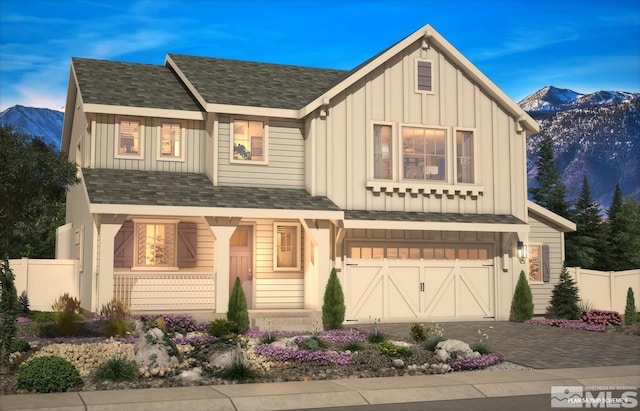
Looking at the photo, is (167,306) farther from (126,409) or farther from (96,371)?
(126,409)

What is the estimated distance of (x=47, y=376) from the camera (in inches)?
470

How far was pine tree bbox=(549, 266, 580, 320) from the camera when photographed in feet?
83.9

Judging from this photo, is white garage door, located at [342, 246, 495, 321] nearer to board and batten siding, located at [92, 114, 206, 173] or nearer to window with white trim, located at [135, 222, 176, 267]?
window with white trim, located at [135, 222, 176, 267]

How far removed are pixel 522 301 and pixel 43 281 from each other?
14584 mm

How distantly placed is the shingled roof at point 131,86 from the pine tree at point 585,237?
22.7 m

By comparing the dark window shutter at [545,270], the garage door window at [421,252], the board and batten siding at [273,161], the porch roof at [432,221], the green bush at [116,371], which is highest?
the board and batten siding at [273,161]

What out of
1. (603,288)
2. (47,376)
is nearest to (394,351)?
(47,376)

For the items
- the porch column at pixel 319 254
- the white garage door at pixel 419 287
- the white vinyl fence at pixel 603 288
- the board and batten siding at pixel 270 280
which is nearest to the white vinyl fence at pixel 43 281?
the board and batten siding at pixel 270 280

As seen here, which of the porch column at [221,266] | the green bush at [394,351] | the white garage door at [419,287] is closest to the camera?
the green bush at [394,351]

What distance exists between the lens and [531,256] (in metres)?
27.0

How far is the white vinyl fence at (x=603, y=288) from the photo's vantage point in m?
27.6

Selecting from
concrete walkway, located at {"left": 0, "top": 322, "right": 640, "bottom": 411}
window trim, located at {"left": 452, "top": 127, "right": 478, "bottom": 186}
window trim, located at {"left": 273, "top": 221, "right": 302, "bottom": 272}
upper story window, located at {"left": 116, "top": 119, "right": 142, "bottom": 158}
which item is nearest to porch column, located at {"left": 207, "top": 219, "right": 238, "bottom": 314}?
window trim, located at {"left": 273, "top": 221, "right": 302, "bottom": 272}

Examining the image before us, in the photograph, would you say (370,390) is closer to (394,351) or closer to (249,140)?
(394,351)

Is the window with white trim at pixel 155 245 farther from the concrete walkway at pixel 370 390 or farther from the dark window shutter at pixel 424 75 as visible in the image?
the concrete walkway at pixel 370 390
